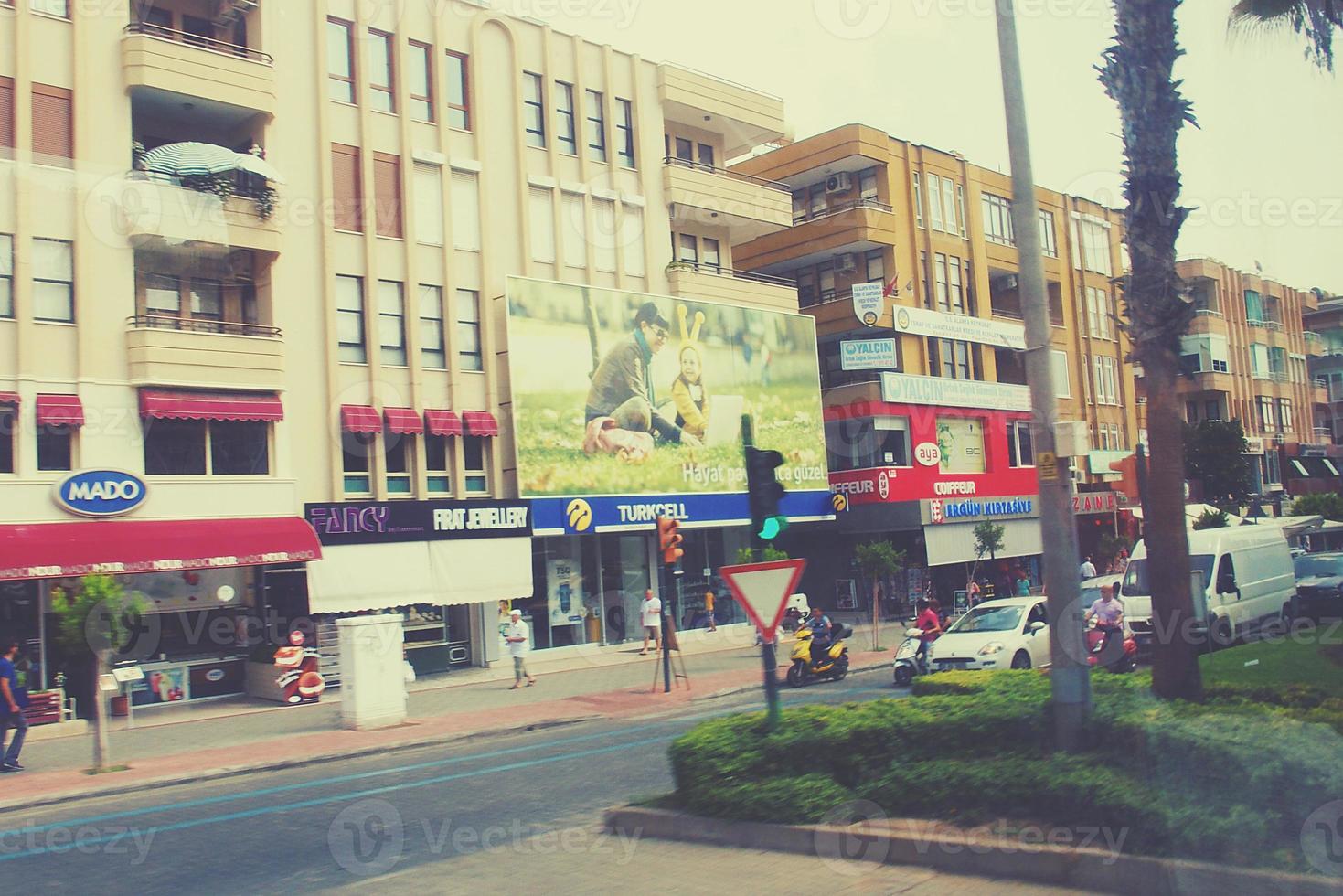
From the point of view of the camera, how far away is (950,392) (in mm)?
44344

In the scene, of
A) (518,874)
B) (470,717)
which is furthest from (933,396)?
(518,874)

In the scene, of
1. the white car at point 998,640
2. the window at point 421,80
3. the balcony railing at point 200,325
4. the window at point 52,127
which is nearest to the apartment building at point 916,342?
the window at point 421,80

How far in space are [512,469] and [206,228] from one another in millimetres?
9804

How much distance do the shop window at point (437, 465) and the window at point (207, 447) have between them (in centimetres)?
462

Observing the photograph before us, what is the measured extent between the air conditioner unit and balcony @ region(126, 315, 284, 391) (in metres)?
25.6

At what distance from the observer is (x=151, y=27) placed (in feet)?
82.2

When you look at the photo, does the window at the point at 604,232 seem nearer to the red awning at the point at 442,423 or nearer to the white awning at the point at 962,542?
the red awning at the point at 442,423

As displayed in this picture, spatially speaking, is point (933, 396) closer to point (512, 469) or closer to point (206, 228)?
point (512, 469)

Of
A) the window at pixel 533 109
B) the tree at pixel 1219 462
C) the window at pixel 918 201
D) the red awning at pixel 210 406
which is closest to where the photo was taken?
the red awning at pixel 210 406

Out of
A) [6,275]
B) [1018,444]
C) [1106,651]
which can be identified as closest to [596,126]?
[6,275]

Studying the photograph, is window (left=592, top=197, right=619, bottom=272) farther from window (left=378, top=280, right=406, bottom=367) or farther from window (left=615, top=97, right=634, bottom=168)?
window (left=378, top=280, right=406, bottom=367)

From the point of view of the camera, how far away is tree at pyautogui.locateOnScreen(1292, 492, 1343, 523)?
48062mm

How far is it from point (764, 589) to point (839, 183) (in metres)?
37.1

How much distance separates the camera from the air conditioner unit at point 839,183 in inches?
1761
